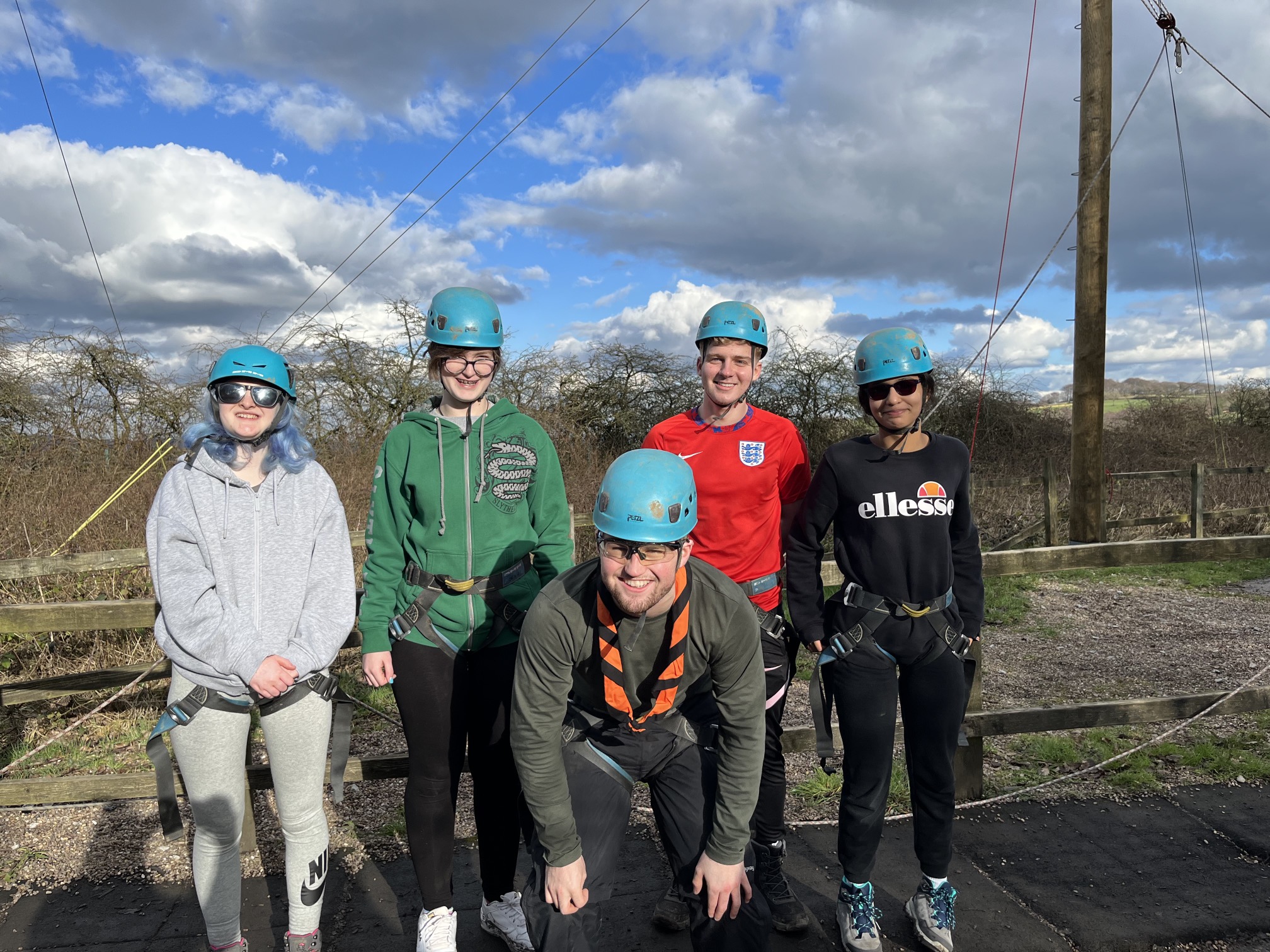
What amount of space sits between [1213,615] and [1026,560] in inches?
264

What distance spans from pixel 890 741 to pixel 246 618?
212 centimetres

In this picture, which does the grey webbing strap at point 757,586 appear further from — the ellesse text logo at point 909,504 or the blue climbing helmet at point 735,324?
the blue climbing helmet at point 735,324

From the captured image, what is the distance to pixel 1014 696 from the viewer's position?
6098mm

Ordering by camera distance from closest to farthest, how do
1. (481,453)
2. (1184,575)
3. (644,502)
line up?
(644,502) < (481,453) < (1184,575)

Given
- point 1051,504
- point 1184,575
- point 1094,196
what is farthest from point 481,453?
point 1184,575

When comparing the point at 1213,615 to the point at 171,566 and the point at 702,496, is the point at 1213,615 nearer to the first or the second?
the point at 702,496

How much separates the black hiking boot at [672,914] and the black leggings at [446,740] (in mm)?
703

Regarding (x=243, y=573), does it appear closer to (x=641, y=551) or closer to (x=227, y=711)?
(x=227, y=711)

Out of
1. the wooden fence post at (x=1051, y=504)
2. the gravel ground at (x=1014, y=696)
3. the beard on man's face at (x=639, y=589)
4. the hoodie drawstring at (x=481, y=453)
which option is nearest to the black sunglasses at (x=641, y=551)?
the beard on man's face at (x=639, y=589)

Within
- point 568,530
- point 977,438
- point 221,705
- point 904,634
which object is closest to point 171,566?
point 221,705

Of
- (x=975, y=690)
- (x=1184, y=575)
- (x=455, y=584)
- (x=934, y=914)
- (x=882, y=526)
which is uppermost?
(x=882, y=526)

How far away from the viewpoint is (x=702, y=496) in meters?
2.93

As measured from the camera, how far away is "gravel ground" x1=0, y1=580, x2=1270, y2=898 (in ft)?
11.9

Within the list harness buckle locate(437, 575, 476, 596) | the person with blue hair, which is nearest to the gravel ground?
the person with blue hair
